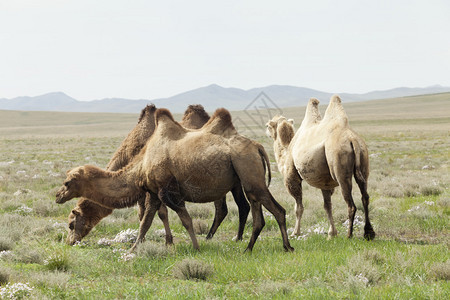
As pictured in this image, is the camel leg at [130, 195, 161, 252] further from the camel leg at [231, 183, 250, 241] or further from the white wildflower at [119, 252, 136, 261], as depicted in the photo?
the camel leg at [231, 183, 250, 241]

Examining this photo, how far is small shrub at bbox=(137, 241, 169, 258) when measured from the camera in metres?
6.84

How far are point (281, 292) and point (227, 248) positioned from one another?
2.49m

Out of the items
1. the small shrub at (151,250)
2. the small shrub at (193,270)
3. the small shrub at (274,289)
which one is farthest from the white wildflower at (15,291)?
the small shrub at (274,289)

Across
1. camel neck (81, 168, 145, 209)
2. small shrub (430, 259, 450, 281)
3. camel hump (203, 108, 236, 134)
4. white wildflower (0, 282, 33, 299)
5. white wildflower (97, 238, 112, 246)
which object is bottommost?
white wildflower (97, 238, 112, 246)

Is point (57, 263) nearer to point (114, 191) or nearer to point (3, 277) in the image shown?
point (3, 277)

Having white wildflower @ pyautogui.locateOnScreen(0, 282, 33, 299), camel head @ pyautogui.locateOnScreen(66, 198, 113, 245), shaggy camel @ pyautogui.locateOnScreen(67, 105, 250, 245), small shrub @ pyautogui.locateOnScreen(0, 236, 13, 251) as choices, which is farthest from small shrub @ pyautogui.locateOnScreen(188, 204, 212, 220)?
white wildflower @ pyautogui.locateOnScreen(0, 282, 33, 299)

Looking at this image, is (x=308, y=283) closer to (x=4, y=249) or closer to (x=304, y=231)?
(x=304, y=231)

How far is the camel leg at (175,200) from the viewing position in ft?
24.2

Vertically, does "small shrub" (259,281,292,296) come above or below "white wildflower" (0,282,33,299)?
below

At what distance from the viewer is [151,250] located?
6.87 m

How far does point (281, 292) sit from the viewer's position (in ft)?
16.0

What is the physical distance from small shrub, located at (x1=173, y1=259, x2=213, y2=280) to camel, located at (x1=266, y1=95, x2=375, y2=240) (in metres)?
2.95

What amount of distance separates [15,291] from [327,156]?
208 inches

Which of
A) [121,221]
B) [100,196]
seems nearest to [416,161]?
[121,221]
